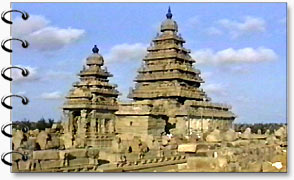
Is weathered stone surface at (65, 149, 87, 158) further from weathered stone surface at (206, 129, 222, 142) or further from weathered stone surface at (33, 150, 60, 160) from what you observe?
weathered stone surface at (206, 129, 222, 142)

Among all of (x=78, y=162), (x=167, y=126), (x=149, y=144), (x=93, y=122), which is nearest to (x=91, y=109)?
(x=93, y=122)

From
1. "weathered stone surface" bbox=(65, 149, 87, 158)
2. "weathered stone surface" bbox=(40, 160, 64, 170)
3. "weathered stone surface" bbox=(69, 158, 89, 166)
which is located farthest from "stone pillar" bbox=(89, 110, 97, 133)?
"weathered stone surface" bbox=(40, 160, 64, 170)

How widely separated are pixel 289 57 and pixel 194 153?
109 cm

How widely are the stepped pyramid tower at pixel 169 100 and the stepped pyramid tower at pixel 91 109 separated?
25 cm

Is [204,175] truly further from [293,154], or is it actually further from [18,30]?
[18,30]

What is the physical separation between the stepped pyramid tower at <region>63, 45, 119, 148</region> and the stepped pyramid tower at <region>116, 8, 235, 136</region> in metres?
0.25

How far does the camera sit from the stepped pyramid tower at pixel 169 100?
5.73 metres

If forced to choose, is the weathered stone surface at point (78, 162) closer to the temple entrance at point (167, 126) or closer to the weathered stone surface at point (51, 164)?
the weathered stone surface at point (51, 164)

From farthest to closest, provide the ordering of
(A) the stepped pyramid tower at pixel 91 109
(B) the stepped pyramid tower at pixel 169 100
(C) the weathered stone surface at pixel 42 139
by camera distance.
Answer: (B) the stepped pyramid tower at pixel 169 100
(A) the stepped pyramid tower at pixel 91 109
(C) the weathered stone surface at pixel 42 139

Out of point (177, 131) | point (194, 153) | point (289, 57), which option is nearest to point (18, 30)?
point (194, 153)

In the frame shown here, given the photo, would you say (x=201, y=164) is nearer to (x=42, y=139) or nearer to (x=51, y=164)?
(x=51, y=164)

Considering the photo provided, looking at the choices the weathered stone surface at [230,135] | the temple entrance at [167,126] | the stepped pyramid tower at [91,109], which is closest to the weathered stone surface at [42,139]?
the stepped pyramid tower at [91,109]

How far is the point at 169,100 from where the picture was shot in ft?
27.5

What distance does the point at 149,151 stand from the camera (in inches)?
196
